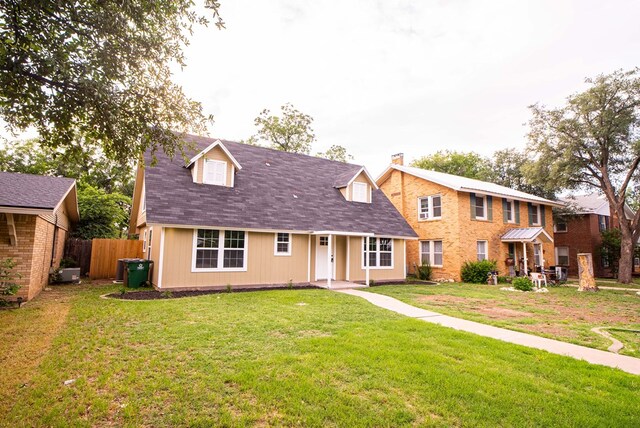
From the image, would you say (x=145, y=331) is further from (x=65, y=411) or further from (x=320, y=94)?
(x=320, y=94)

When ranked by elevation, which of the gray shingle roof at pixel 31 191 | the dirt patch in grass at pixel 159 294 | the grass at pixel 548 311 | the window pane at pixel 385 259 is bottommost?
the grass at pixel 548 311

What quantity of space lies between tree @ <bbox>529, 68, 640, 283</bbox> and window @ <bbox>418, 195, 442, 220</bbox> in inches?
344

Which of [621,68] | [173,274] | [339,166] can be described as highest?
[621,68]

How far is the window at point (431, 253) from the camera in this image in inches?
795

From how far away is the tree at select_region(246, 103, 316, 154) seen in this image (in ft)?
107

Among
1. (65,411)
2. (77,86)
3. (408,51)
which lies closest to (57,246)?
(77,86)

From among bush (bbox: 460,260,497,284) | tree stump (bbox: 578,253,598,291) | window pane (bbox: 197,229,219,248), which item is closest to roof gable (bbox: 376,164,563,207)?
bush (bbox: 460,260,497,284)

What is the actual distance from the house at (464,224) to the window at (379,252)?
13.8 feet

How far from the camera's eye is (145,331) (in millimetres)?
6508

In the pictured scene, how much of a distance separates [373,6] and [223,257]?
10224mm

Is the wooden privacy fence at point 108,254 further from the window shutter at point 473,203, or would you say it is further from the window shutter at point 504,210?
the window shutter at point 504,210

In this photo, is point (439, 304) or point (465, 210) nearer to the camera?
point (439, 304)

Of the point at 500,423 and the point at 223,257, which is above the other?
the point at 223,257

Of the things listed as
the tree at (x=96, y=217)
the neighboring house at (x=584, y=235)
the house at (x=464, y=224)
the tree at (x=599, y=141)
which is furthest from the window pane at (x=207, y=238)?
the neighboring house at (x=584, y=235)
